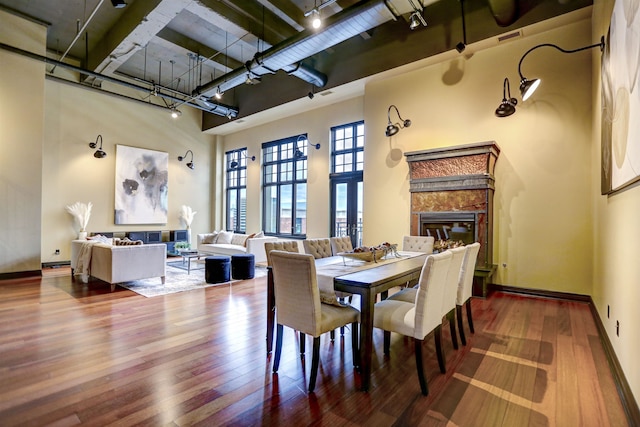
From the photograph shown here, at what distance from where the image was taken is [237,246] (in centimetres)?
805

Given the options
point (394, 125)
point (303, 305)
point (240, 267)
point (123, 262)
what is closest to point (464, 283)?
point (303, 305)

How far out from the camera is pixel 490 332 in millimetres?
3363

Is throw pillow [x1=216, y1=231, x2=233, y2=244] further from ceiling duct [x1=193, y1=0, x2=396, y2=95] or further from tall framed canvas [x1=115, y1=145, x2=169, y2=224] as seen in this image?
ceiling duct [x1=193, y1=0, x2=396, y2=95]

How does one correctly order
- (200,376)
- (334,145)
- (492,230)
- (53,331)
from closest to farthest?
1. (200,376)
2. (53,331)
3. (492,230)
4. (334,145)

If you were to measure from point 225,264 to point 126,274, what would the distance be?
5.13 feet

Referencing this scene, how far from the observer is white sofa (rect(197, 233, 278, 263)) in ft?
25.1

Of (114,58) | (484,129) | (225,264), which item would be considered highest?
(114,58)

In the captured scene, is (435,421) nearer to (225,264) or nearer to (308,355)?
(308,355)

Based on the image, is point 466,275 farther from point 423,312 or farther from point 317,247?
point 317,247

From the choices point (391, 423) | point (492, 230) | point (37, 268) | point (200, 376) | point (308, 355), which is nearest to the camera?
point (391, 423)

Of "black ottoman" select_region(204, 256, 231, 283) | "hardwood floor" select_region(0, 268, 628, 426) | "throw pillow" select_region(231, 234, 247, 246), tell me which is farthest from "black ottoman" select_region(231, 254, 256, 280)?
"throw pillow" select_region(231, 234, 247, 246)

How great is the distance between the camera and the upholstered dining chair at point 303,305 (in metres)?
2.19

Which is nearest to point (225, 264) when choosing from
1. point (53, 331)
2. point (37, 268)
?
point (53, 331)

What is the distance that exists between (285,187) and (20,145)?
5600 millimetres
